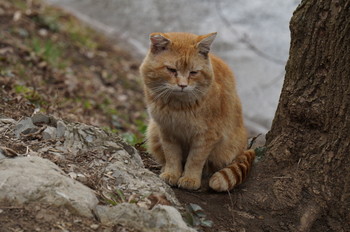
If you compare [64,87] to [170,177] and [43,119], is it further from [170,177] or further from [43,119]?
[170,177]

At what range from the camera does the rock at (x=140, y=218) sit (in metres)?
2.60

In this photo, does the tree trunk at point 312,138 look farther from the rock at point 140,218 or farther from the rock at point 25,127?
the rock at point 25,127

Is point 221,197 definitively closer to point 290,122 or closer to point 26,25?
point 290,122

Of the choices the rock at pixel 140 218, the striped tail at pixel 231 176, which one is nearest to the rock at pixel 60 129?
the rock at pixel 140 218

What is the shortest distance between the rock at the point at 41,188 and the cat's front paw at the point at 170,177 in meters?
0.94

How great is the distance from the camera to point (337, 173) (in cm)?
319

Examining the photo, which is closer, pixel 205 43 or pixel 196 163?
pixel 205 43

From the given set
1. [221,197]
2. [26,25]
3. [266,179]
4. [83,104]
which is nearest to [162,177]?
[221,197]

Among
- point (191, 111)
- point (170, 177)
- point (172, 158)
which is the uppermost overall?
point (191, 111)

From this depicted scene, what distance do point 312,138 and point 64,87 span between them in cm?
367

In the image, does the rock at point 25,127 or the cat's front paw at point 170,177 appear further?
the cat's front paw at point 170,177

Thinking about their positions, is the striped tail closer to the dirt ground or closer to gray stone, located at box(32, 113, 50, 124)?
the dirt ground

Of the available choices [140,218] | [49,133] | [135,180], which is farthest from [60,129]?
[140,218]

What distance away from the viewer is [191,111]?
355 cm
